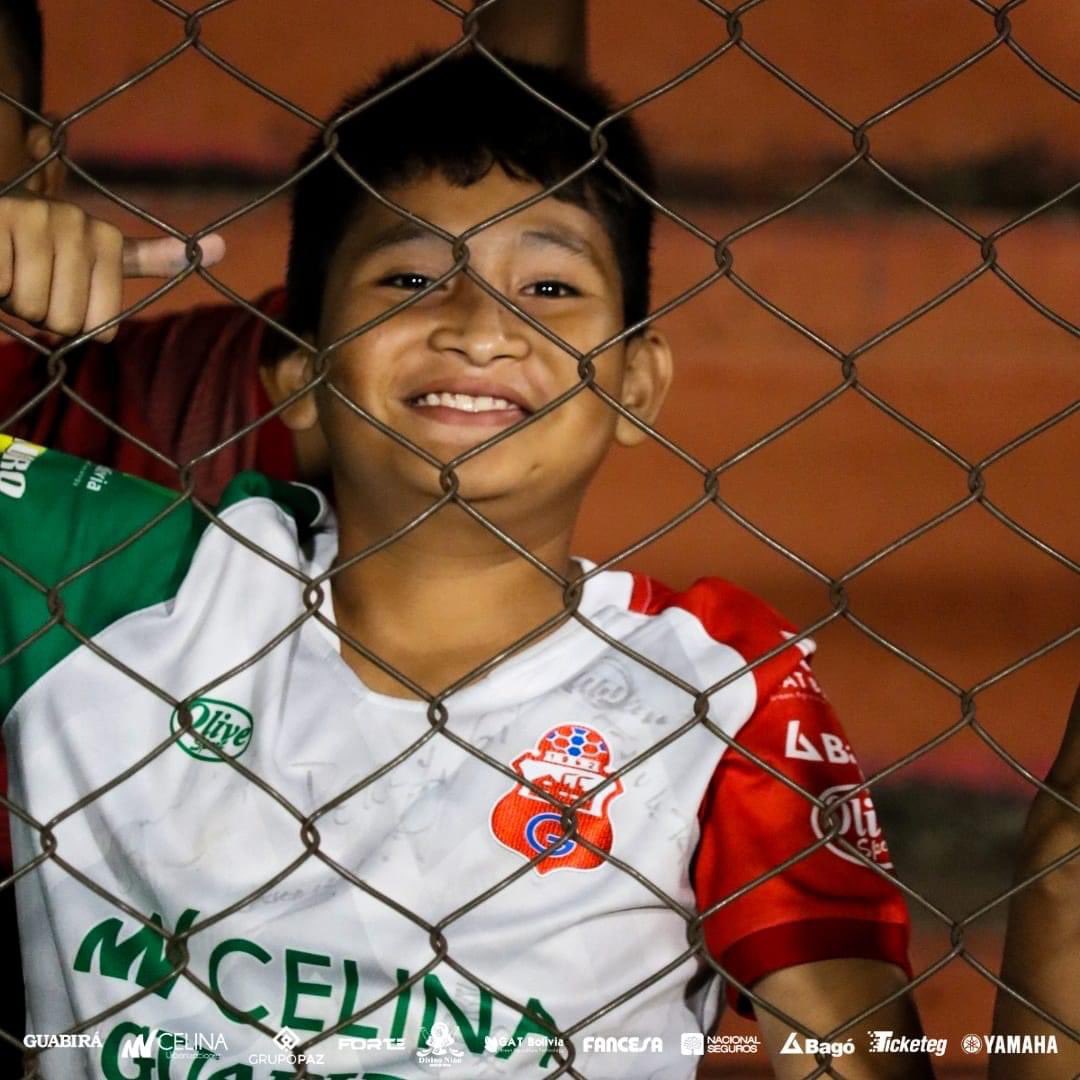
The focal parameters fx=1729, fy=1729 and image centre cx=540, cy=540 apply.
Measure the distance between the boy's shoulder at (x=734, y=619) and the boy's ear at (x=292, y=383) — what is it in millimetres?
277

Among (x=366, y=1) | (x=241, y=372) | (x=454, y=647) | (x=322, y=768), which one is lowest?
(x=322, y=768)

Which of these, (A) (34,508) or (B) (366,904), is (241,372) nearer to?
(A) (34,508)

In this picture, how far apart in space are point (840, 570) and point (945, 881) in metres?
0.47

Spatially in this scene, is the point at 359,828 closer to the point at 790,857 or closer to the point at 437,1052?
the point at 437,1052

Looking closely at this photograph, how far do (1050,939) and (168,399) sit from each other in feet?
2.97

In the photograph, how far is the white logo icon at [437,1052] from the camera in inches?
42.4

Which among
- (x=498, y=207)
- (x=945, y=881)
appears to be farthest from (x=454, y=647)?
(x=945, y=881)

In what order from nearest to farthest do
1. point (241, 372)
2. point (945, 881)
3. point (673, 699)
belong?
point (673, 699)
point (241, 372)
point (945, 881)

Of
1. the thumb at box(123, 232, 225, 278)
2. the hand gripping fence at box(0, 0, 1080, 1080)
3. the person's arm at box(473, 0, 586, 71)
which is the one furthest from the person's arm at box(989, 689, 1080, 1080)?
the person's arm at box(473, 0, 586, 71)

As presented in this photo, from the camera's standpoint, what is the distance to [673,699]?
1217mm

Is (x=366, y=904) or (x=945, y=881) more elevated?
(x=945, y=881)

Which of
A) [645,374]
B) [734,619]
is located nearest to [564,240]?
[645,374]

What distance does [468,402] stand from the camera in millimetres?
1154

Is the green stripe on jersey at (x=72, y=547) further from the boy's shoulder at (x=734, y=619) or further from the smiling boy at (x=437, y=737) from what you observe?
the boy's shoulder at (x=734, y=619)
